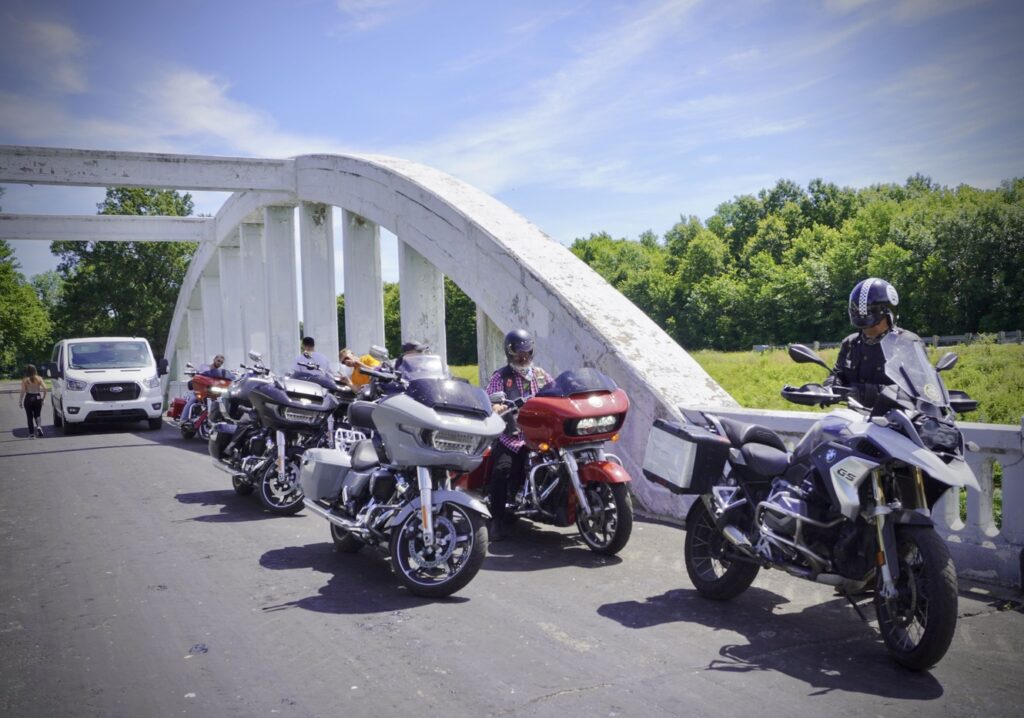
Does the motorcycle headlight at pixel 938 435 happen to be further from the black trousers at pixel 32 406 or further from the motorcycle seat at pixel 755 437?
the black trousers at pixel 32 406

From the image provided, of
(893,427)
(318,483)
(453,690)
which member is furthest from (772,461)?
(318,483)

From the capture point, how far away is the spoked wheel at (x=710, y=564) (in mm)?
4777

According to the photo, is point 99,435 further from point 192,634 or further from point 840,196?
point 840,196

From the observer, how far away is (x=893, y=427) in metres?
3.96

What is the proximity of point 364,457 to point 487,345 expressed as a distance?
16.8 feet

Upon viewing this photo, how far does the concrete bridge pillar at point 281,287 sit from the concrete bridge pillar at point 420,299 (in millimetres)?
5602

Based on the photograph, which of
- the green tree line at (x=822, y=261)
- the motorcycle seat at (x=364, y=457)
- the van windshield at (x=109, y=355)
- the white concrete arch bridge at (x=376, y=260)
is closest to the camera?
the motorcycle seat at (x=364, y=457)

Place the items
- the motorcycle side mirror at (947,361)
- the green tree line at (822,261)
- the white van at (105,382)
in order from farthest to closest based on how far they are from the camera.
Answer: the green tree line at (822,261) < the white van at (105,382) < the motorcycle side mirror at (947,361)

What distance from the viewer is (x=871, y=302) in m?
4.90

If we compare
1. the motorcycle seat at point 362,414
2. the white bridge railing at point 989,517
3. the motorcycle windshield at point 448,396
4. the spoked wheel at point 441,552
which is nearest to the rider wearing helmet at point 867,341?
the white bridge railing at point 989,517

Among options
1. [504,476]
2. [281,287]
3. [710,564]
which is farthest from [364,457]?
[281,287]

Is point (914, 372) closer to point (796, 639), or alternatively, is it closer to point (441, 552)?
point (796, 639)

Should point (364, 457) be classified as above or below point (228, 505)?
above

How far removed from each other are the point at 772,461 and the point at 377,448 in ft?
8.24
